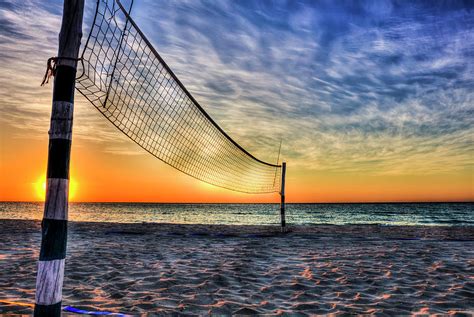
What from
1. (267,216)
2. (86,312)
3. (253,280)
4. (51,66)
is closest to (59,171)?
(51,66)

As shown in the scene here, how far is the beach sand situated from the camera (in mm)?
3975

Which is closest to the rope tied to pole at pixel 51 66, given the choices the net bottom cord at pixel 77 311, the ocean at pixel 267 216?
the net bottom cord at pixel 77 311

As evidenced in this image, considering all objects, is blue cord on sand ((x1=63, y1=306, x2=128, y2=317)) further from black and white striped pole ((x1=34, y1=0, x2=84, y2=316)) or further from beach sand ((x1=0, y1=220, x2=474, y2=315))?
black and white striped pole ((x1=34, y1=0, x2=84, y2=316))

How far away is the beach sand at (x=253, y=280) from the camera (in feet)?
13.0

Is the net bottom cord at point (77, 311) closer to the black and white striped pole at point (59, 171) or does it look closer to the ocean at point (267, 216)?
the black and white striped pole at point (59, 171)

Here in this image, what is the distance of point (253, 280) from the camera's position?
521cm

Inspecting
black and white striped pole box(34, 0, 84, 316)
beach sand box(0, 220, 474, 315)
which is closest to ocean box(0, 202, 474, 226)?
beach sand box(0, 220, 474, 315)

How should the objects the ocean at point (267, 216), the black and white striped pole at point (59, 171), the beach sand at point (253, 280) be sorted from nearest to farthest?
the black and white striped pole at point (59, 171) → the beach sand at point (253, 280) → the ocean at point (267, 216)

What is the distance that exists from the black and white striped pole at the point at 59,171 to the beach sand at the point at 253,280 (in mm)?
1626

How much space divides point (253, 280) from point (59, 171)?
12.0 feet

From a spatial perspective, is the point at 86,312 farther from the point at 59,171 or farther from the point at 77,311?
the point at 59,171

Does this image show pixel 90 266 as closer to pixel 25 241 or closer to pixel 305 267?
pixel 305 267

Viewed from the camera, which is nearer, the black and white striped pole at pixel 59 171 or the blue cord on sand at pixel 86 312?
the black and white striped pole at pixel 59 171

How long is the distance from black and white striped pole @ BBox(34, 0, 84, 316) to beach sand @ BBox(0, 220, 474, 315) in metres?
1.63
